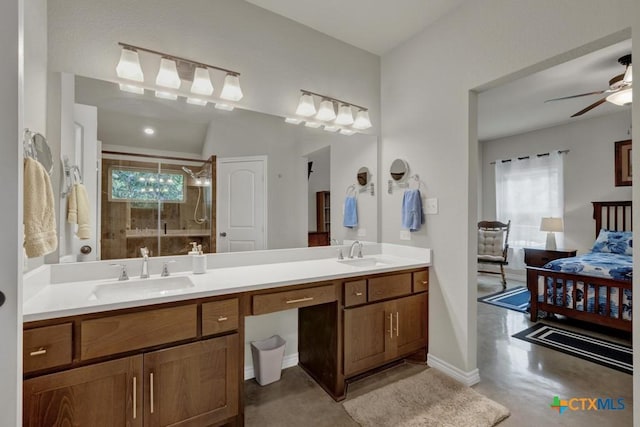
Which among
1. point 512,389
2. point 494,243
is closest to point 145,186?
point 512,389

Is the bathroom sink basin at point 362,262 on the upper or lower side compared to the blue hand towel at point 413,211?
lower

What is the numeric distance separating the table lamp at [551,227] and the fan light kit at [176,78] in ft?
15.8

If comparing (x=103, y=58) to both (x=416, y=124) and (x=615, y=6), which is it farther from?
(x=615, y=6)

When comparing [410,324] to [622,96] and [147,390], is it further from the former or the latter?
[622,96]

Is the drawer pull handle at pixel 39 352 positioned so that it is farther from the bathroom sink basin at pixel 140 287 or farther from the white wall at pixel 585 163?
the white wall at pixel 585 163

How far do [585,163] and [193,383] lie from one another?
225 inches

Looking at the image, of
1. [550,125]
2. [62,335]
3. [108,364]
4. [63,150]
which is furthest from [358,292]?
[550,125]

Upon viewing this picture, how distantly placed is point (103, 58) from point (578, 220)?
597 cm

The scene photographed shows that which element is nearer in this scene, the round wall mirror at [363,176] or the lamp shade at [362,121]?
the lamp shade at [362,121]

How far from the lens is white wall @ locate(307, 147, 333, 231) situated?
2.47 metres

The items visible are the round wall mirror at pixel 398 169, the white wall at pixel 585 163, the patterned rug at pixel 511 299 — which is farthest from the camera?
the white wall at pixel 585 163

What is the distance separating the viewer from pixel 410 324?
228cm

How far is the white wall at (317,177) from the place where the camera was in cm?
247

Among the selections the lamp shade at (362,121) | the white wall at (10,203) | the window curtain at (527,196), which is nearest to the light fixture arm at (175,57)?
the white wall at (10,203)
